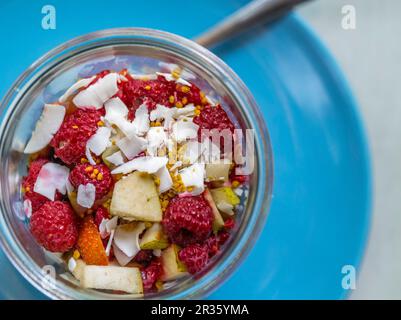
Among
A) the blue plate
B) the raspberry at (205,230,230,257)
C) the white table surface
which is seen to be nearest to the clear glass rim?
the raspberry at (205,230,230,257)

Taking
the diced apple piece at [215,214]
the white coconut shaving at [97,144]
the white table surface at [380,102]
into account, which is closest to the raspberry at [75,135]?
the white coconut shaving at [97,144]

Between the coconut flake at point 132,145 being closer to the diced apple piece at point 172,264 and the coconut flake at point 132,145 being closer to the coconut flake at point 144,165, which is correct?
the coconut flake at point 144,165

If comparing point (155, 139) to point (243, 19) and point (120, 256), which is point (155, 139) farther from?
point (243, 19)

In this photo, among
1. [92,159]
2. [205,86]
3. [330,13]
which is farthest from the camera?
[330,13]

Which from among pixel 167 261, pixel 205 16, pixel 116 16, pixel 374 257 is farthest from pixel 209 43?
pixel 374 257

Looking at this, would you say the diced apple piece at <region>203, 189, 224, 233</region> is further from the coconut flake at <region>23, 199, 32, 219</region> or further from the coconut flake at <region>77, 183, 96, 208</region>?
the coconut flake at <region>23, 199, 32, 219</region>
